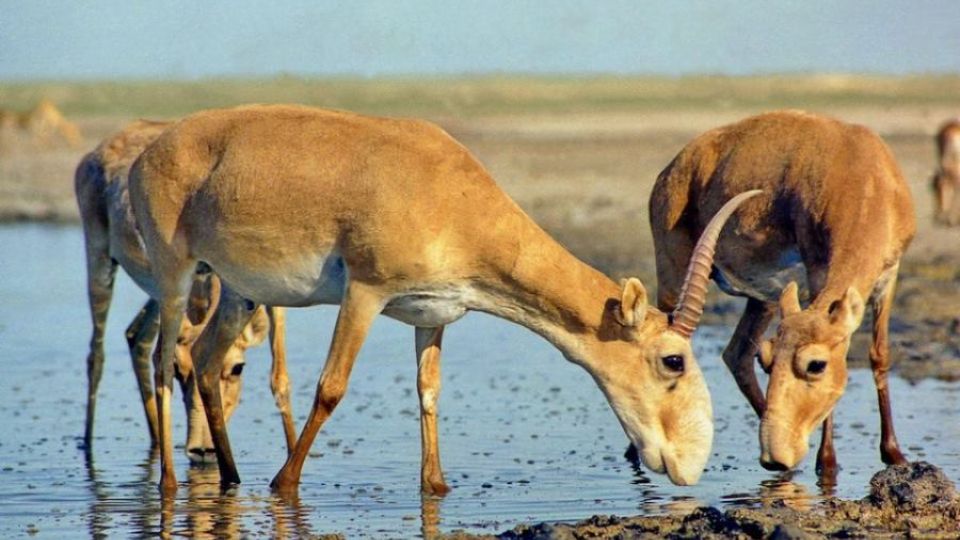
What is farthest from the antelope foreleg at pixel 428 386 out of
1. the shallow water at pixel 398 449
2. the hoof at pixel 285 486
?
the hoof at pixel 285 486

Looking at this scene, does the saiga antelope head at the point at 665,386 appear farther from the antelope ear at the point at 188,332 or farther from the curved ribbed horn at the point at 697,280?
the antelope ear at the point at 188,332

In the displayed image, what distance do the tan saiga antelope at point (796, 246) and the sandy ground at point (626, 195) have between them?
0.70m

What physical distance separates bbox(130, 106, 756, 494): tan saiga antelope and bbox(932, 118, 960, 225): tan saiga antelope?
16.3 meters

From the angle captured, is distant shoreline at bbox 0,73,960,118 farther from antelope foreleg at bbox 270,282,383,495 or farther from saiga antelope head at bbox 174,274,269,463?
antelope foreleg at bbox 270,282,383,495

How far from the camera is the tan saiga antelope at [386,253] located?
10008mm

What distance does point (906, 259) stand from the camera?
2186cm

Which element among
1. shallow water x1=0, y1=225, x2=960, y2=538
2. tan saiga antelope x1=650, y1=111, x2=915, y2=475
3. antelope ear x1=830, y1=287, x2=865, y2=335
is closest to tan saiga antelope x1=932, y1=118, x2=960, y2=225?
shallow water x1=0, y1=225, x2=960, y2=538

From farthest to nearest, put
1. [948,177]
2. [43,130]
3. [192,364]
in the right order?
[43,130] < [948,177] < [192,364]

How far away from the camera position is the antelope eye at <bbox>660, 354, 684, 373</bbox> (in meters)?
9.92

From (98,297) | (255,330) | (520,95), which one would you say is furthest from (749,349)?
(520,95)

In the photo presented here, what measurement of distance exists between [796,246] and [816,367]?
1.88 meters

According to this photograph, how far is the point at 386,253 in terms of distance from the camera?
10.0 metres

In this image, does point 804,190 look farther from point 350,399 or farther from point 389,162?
point 350,399

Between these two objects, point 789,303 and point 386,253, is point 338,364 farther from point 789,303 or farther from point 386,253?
point 789,303
